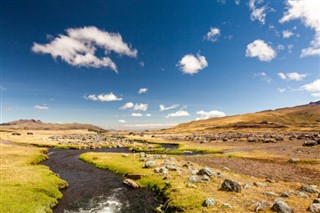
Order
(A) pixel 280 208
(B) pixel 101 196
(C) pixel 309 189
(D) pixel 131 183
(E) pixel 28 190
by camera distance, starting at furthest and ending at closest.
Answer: (D) pixel 131 183 < (B) pixel 101 196 < (E) pixel 28 190 < (C) pixel 309 189 < (A) pixel 280 208

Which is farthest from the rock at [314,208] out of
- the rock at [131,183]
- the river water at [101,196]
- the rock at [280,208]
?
the rock at [131,183]

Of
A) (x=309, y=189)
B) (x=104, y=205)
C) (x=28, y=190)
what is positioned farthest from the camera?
(x=28, y=190)

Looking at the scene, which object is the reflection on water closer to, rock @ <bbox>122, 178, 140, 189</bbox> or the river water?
the river water

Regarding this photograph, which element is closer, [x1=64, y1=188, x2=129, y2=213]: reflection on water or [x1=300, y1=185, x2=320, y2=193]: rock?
[x1=64, y1=188, x2=129, y2=213]: reflection on water

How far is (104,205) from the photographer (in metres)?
34.6

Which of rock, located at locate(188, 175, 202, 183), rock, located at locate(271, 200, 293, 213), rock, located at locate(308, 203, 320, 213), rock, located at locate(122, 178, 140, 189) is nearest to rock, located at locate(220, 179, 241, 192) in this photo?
rock, located at locate(188, 175, 202, 183)

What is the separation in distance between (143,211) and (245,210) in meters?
12.6

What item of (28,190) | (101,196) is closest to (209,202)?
(101,196)

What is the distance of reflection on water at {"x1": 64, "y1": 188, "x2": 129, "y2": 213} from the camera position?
3266cm

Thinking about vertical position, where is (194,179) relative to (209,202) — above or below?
above

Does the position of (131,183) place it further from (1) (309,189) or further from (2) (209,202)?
(1) (309,189)

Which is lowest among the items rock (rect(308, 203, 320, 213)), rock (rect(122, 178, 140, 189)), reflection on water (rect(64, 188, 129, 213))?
reflection on water (rect(64, 188, 129, 213))

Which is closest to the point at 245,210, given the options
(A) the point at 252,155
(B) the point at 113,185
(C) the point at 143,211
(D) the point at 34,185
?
(C) the point at 143,211

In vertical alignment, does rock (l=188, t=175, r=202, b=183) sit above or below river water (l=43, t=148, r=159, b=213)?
above
